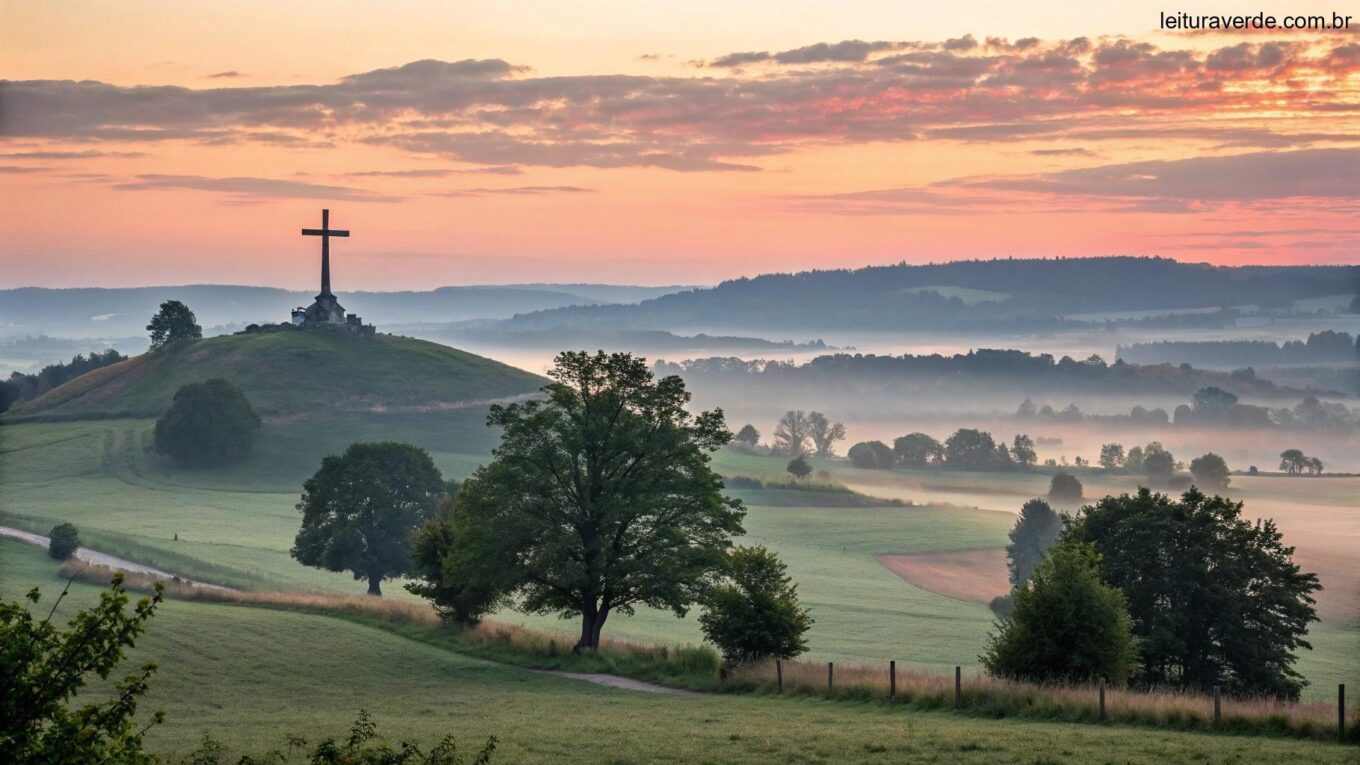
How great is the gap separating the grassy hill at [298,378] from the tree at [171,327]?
4265 mm

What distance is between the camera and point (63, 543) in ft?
268

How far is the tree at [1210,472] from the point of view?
16625 cm

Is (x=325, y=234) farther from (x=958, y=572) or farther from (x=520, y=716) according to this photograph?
(x=520, y=716)

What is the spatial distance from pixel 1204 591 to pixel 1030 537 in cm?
5980

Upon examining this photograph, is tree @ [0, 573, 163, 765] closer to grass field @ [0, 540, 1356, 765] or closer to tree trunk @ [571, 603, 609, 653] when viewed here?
grass field @ [0, 540, 1356, 765]

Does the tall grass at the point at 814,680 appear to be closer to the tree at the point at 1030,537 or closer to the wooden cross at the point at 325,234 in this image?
the tree at the point at 1030,537

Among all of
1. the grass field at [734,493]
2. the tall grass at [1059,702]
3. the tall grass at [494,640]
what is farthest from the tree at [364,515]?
the tall grass at [1059,702]

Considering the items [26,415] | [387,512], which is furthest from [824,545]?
[26,415]

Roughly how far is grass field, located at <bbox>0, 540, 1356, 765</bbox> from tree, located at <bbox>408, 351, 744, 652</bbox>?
5179 mm

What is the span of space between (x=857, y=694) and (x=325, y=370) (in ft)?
457

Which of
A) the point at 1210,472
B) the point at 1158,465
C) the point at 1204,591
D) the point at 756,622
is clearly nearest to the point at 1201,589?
the point at 1204,591

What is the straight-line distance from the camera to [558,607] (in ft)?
183

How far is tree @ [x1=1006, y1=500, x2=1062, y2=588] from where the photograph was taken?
10894cm

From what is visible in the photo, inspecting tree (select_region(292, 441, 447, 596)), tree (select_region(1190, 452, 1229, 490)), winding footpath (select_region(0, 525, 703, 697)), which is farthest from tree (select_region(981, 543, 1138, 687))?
tree (select_region(1190, 452, 1229, 490))
